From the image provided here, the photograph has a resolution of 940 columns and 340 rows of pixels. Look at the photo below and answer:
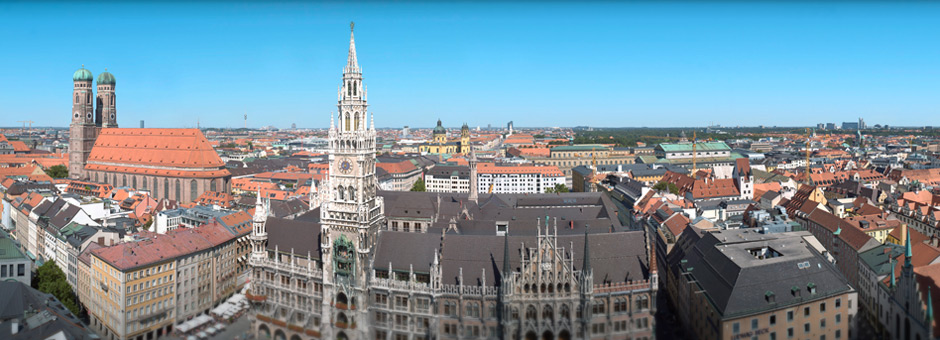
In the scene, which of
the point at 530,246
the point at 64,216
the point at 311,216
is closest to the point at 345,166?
the point at 530,246

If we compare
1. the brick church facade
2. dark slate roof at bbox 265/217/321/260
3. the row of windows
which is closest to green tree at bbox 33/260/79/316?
the row of windows

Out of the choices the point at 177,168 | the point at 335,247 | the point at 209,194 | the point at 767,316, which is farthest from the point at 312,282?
the point at 177,168

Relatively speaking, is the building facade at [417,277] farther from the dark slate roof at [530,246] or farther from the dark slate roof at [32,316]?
the dark slate roof at [32,316]

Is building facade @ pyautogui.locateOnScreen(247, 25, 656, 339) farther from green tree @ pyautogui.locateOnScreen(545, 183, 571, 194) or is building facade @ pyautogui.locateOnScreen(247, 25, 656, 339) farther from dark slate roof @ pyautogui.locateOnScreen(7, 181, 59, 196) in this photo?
green tree @ pyautogui.locateOnScreen(545, 183, 571, 194)

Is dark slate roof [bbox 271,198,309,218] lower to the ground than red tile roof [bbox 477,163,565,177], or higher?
lower

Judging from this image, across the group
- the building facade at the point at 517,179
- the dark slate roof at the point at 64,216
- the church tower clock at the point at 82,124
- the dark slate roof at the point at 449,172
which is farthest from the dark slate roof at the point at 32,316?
the building facade at the point at 517,179

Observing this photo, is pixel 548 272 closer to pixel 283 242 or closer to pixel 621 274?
pixel 621 274
